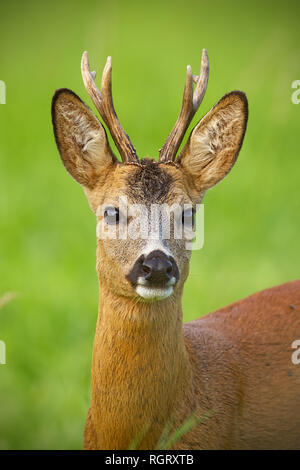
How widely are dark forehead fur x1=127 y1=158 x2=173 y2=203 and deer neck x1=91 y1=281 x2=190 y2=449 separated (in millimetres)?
467

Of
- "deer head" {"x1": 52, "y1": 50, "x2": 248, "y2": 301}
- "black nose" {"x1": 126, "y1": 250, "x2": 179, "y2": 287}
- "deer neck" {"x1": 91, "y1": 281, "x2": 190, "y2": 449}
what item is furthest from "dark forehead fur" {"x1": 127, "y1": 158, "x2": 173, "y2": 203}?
"deer neck" {"x1": 91, "y1": 281, "x2": 190, "y2": 449}

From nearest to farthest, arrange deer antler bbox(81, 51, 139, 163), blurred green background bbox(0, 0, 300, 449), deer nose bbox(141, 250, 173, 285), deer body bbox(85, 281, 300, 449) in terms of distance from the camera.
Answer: deer nose bbox(141, 250, 173, 285) < deer body bbox(85, 281, 300, 449) < deer antler bbox(81, 51, 139, 163) < blurred green background bbox(0, 0, 300, 449)

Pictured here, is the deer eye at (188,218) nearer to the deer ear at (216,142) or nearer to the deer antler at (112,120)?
the deer ear at (216,142)

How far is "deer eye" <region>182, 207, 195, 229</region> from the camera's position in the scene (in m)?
4.43

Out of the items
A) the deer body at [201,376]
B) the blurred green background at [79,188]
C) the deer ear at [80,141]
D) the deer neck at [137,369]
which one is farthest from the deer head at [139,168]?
the blurred green background at [79,188]

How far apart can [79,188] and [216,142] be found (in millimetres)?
5375

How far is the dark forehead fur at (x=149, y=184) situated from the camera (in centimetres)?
433

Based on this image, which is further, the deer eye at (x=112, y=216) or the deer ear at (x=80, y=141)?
the deer ear at (x=80, y=141)

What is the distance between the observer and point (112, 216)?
438cm

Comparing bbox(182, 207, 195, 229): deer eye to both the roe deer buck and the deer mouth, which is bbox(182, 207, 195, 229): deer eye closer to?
the roe deer buck

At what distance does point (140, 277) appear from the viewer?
406cm

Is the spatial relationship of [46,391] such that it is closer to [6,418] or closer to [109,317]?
[6,418]
